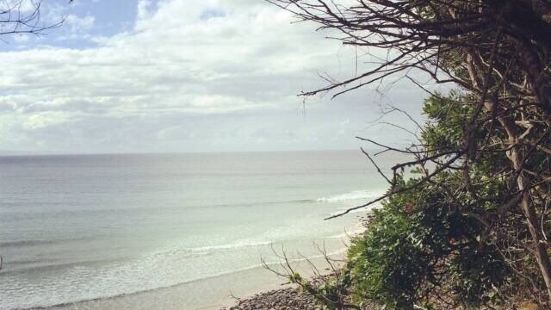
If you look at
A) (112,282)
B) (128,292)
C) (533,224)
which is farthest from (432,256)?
(112,282)

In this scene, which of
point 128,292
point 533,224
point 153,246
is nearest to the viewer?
point 533,224

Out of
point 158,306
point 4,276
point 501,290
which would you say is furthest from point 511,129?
point 4,276

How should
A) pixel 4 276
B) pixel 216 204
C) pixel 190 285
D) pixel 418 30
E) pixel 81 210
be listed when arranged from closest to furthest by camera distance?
pixel 418 30 → pixel 190 285 → pixel 4 276 → pixel 81 210 → pixel 216 204

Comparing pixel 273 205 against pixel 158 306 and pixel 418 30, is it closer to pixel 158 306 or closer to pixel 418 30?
Answer: pixel 158 306

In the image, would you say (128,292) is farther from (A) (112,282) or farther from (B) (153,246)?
(B) (153,246)

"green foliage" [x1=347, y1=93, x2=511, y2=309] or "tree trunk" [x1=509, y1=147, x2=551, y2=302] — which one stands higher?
"tree trunk" [x1=509, y1=147, x2=551, y2=302]

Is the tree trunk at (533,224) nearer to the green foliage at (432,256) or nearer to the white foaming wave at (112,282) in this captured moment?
the green foliage at (432,256)

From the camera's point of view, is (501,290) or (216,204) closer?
(501,290)

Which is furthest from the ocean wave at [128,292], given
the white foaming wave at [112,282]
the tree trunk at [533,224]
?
the tree trunk at [533,224]

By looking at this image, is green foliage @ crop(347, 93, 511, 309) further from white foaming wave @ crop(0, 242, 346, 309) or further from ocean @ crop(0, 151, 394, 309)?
white foaming wave @ crop(0, 242, 346, 309)

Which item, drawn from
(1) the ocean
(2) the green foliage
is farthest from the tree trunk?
(1) the ocean

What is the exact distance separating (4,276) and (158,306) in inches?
357

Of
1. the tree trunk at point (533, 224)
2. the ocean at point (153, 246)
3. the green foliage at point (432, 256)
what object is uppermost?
the tree trunk at point (533, 224)

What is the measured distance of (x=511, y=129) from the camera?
4.16 meters
